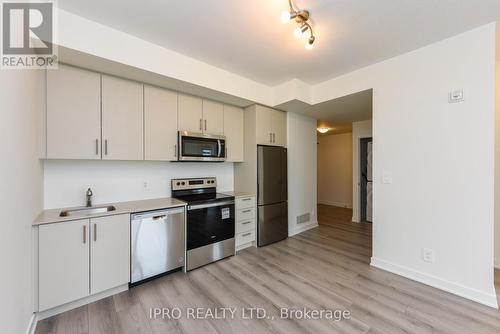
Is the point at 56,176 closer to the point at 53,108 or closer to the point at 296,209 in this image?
the point at 53,108

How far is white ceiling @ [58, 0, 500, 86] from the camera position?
5.58ft

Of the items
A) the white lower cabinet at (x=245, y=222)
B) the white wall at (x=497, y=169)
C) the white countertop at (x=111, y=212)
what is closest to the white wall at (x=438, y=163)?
the white wall at (x=497, y=169)

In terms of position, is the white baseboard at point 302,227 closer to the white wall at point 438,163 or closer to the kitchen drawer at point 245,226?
the kitchen drawer at point 245,226

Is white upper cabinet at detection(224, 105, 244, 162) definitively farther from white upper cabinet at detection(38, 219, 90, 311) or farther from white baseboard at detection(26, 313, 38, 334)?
white baseboard at detection(26, 313, 38, 334)

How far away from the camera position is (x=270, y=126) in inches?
139

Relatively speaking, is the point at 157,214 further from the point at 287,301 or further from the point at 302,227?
the point at 302,227

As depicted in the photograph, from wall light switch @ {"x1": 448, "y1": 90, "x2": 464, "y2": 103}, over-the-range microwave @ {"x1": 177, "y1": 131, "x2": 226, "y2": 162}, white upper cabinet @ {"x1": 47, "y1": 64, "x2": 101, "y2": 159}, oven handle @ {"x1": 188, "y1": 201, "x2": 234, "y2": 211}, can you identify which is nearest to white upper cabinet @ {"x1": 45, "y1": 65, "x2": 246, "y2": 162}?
white upper cabinet @ {"x1": 47, "y1": 64, "x2": 101, "y2": 159}

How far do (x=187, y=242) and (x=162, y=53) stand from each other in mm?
2210

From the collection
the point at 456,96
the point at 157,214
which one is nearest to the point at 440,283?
the point at 456,96

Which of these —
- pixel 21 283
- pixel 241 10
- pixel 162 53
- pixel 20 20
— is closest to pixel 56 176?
pixel 21 283

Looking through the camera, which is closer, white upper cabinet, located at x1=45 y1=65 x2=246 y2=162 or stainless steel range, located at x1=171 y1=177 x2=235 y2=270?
white upper cabinet, located at x1=45 y1=65 x2=246 y2=162

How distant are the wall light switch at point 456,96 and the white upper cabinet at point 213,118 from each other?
272 centimetres
